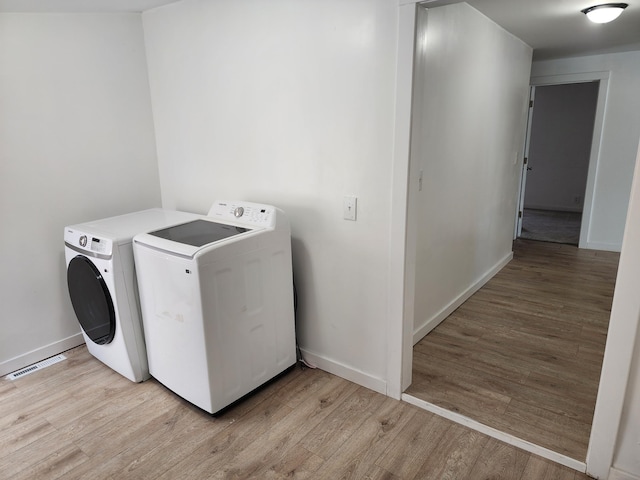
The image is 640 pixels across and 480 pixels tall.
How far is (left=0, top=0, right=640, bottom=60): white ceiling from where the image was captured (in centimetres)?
232

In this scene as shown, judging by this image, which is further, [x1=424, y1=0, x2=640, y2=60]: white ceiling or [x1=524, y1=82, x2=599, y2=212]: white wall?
[x1=524, y1=82, x2=599, y2=212]: white wall

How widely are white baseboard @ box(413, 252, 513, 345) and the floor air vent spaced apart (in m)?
2.27

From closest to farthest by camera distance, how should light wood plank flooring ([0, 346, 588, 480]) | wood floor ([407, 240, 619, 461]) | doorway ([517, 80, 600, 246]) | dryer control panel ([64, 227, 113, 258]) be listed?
light wood plank flooring ([0, 346, 588, 480])
wood floor ([407, 240, 619, 461])
dryer control panel ([64, 227, 113, 258])
doorway ([517, 80, 600, 246])

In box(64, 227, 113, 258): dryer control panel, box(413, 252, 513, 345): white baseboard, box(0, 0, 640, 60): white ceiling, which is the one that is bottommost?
box(413, 252, 513, 345): white baseboard

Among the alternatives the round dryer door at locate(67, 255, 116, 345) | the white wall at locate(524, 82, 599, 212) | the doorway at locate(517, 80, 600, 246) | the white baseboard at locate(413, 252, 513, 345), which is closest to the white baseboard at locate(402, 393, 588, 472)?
the white baseboard at locate(413, 252, 513, 345)

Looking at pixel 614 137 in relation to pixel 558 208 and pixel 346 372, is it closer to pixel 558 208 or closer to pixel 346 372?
pixel 558 208

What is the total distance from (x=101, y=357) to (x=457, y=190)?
8.43 feet

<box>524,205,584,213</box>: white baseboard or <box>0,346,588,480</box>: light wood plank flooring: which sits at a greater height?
<box>524,205,584,213</box>: white baseboard

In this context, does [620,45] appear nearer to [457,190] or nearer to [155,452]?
[457,190]

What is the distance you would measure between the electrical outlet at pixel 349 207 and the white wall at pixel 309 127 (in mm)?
27

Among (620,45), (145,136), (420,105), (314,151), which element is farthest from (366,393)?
(620,45)

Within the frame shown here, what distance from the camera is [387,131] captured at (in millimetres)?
1938

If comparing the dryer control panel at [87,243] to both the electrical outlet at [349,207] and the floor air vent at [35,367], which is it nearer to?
the floor air vent at [35,367]

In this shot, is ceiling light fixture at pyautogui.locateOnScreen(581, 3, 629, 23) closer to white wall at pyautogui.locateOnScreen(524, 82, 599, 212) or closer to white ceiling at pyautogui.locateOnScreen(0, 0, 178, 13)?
white ceiling at pyautogui.locateOnScreen(0, 0, 178, 13)
